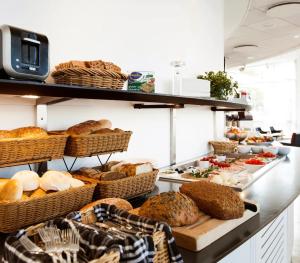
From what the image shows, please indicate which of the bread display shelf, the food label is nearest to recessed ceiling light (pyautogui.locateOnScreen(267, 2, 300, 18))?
the bread display shelf

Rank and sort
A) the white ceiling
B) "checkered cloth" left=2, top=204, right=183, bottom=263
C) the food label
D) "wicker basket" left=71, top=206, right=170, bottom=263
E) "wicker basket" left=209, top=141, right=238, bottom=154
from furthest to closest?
the white ceiling
"wicker basket" left=209, top=141, right=238, bottom=154
the food label
"wicker basket" left=71, top=206, right=170, bottom=263
"checkered cloth" left=2, top=204, right=183, bottom=263

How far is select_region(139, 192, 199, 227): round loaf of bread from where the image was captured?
0.98 meters

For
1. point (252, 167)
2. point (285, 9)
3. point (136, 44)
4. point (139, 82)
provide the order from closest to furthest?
point (139, 82) → point (136, 44) → point (252, 167) → point (285, 9)

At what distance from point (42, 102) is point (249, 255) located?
1.02 meters

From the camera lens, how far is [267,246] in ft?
4.69

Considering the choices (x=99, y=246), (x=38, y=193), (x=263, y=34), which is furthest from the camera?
(x=263, y=34)

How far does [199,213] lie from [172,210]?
17 cm

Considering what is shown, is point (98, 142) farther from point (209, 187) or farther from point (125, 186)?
point (209, 187)

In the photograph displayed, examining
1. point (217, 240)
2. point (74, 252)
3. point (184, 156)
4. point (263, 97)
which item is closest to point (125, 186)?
point (217, 240)

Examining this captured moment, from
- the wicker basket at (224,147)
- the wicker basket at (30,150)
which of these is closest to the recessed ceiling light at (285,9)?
the wicker basket at (224,147)

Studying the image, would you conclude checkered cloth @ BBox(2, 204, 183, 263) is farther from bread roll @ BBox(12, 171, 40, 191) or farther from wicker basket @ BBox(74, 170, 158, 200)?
wicker basket @ BBox(74, 170, 158, 200)

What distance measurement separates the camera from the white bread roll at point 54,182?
1.06 metres

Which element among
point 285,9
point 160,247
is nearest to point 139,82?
point 160,247

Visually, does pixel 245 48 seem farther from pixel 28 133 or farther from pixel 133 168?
pixel 28 133
